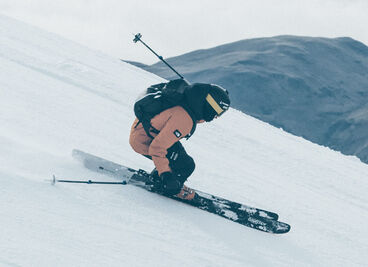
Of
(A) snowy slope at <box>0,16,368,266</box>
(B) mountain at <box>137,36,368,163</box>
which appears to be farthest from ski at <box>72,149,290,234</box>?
(B) mountain at <box>137,36,368,163</box>

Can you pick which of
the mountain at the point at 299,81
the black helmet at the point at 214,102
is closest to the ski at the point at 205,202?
the black helmet at the point at 214,102

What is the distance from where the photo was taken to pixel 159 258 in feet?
11.0

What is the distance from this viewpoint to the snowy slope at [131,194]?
328 centimetres

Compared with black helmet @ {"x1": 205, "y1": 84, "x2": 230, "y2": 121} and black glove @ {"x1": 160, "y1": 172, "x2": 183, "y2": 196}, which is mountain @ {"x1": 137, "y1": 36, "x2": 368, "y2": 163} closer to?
black helmet @ {"x1": 205, "y1": 84, "x2": 230, "y2": 121}

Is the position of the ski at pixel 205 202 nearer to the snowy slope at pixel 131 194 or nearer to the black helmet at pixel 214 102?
the snowy slope at pixel 131 194

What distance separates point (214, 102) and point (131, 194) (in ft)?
3.63

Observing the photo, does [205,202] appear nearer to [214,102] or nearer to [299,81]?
[214,102]

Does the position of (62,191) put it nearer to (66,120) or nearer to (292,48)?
(66,120)

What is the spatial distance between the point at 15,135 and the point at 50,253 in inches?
92.9

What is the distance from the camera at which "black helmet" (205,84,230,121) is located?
471 cm

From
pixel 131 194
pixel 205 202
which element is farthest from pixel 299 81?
pixel 131 194

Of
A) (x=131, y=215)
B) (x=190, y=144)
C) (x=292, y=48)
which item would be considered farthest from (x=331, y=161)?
(x=292, y=48)

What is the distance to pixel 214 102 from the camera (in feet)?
15.5

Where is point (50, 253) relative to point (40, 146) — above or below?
below
